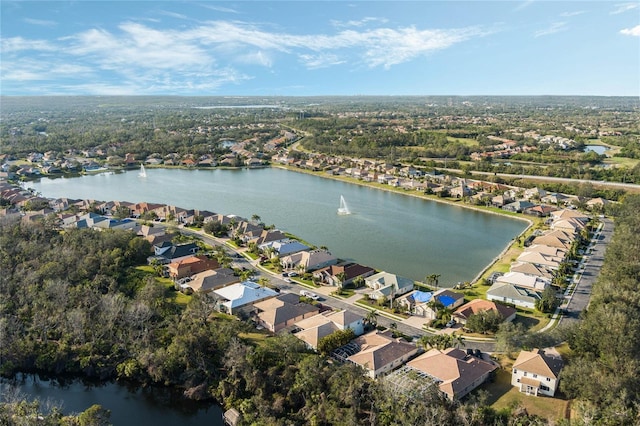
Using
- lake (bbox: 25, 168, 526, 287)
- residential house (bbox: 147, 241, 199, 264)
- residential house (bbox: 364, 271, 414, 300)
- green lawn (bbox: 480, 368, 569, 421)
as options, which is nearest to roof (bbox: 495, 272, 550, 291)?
lake (bbox: 25, 168, 526, 287)

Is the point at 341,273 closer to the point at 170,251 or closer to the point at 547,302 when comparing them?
the point at 547,302

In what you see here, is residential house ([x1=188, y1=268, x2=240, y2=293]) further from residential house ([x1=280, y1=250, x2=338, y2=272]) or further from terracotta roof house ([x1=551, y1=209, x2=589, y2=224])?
terracotta roof house ([x1=551, y1=209, x2=589, y2=224])

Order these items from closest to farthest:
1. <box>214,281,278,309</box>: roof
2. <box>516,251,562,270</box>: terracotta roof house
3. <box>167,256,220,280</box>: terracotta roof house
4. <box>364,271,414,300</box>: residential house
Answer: <box>214,281,278,309</box>: roof < <box>364,271,414,300</box>: residential house < <box>167,256,220,280</box>: terracotta roof house < <box>516,251,562,270</box>: terracotta roof house

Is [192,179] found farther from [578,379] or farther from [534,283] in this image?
[578,379]

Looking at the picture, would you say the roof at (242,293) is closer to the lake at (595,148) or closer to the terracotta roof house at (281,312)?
the terracotta roof house at (281,312)

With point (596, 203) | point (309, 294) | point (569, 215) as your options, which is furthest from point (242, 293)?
point (596, 203)

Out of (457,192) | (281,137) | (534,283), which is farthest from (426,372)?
(281,137)

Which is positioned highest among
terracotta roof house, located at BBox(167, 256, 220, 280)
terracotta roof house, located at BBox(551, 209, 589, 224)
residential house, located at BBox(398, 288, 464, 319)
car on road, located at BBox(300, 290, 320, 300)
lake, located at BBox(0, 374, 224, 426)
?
terracotta roof house, located at BBox(551, 209, 589, 224)
